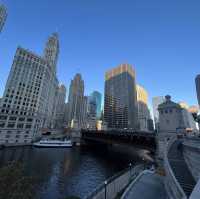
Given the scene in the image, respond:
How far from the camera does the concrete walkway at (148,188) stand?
22.0 m

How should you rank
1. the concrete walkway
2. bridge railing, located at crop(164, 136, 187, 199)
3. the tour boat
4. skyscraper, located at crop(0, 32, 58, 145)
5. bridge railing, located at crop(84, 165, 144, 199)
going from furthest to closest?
skyscraper, located at crop(0, 32, 58, 145) < the tour boat < the concrete walkway < bridge railing, located at crop(84, 165, 144, 199) < bridge railing, located at crop(164, 136, 187, 199)

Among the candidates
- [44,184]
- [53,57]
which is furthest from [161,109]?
[53,57]

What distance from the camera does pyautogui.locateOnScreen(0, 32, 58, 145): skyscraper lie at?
3511 inches

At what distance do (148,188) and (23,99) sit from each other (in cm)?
10435

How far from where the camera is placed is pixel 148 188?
82.0 ft

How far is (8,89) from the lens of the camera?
96.1 metres

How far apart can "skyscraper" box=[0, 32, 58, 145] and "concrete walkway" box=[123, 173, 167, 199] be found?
85855 mm

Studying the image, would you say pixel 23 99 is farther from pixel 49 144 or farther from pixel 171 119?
pixel 171 119

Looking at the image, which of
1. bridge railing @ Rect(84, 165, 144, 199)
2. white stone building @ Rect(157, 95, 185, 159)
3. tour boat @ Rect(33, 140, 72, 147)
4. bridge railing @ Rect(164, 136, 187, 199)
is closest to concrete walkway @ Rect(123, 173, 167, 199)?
bridge railing @ Rect(84, 165, 144, 199)

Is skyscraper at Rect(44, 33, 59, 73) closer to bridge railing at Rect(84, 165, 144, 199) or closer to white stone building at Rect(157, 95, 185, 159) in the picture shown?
white stone building at Rect(157, 95, 185, 159)

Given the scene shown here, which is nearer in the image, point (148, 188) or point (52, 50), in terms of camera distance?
point (148, 188)

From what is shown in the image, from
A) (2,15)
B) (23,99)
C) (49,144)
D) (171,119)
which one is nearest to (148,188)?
(171,119)

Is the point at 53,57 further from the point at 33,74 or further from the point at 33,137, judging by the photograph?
the point at 33,137

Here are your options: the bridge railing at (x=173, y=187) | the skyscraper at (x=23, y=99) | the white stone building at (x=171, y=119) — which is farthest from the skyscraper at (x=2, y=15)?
the bridge railing at (x=173, y=187)
